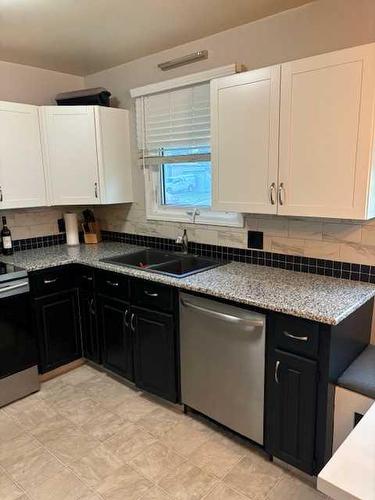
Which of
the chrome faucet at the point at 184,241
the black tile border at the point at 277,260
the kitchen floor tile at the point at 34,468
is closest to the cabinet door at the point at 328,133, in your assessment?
the black tile border at the point at 277,260

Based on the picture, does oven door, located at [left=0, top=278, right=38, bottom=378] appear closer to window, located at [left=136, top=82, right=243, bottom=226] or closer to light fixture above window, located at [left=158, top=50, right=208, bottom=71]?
window, located at [left=136, top=82, right=243, bottom=226]

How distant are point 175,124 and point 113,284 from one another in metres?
1.30

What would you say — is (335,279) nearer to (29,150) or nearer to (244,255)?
(244,255)

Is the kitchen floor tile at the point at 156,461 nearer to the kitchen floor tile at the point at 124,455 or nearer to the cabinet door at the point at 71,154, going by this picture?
the kitchen floor tile at the point at 124,455

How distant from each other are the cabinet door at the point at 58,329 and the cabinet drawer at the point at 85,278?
9 cm

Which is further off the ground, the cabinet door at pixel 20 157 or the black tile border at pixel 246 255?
the cabinet door at pixel 20 157

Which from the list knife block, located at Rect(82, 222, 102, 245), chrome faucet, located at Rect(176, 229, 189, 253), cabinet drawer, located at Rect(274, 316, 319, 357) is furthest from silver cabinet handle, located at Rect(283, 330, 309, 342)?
knife block, located at Rect(82, 222, 102, 245)

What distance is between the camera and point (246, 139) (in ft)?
6.95

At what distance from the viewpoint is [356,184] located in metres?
1.77

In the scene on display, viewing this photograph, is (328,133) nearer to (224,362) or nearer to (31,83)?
(224,362)

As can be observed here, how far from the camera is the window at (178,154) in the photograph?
2.70 meters

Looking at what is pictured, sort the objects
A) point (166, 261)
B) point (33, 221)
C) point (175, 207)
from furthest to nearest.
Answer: point (33, 221)
point (175, 207)
point (166, 261)

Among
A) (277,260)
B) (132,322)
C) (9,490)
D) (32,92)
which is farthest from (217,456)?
(32,92)

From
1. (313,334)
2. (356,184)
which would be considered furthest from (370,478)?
(356,184)
